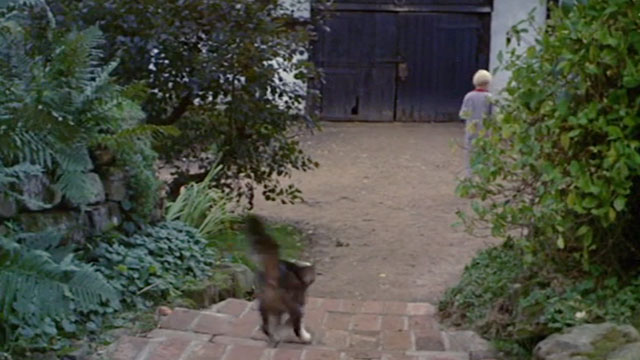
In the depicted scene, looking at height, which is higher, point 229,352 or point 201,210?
point 229,352

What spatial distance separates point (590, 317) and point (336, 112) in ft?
37.7

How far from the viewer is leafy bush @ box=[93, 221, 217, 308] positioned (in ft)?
14.3

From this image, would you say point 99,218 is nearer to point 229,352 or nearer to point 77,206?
point 77,206

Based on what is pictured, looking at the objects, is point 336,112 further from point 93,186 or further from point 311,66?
point 93,186

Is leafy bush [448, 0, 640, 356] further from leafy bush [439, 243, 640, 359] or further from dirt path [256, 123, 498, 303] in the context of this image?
dirt path [256, 123, 498, 303]

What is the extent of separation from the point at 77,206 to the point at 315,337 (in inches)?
53.0

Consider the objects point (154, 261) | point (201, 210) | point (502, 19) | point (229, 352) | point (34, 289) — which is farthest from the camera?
point (502, 19)

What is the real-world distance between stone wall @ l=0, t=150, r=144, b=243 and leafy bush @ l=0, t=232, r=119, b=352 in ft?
1.51

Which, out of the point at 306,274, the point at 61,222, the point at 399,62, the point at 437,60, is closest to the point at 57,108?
the point at 61,222

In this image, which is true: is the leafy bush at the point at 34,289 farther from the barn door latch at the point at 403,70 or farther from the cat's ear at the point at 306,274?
the barn door latch at the point at 403,70

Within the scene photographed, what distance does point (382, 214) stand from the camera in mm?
8852

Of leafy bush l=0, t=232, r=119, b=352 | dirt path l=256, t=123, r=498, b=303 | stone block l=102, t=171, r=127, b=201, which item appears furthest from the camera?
dirt path l=256, t=123, r=498, b=303

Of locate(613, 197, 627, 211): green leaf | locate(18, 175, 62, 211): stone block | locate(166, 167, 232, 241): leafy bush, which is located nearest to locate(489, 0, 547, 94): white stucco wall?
locate(166, 167, 232, 241): leafy bush

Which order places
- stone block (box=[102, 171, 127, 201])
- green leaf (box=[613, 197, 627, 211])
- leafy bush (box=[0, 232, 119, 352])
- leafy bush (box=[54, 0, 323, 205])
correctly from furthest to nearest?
leafy bush (box=[54, 0, 323, 205]), stone block (box=[102, 171, 127, 201]), green leaf (box=[613, 197, 627, 211]), leafy bush (box=[0, 232, 119, 352])
